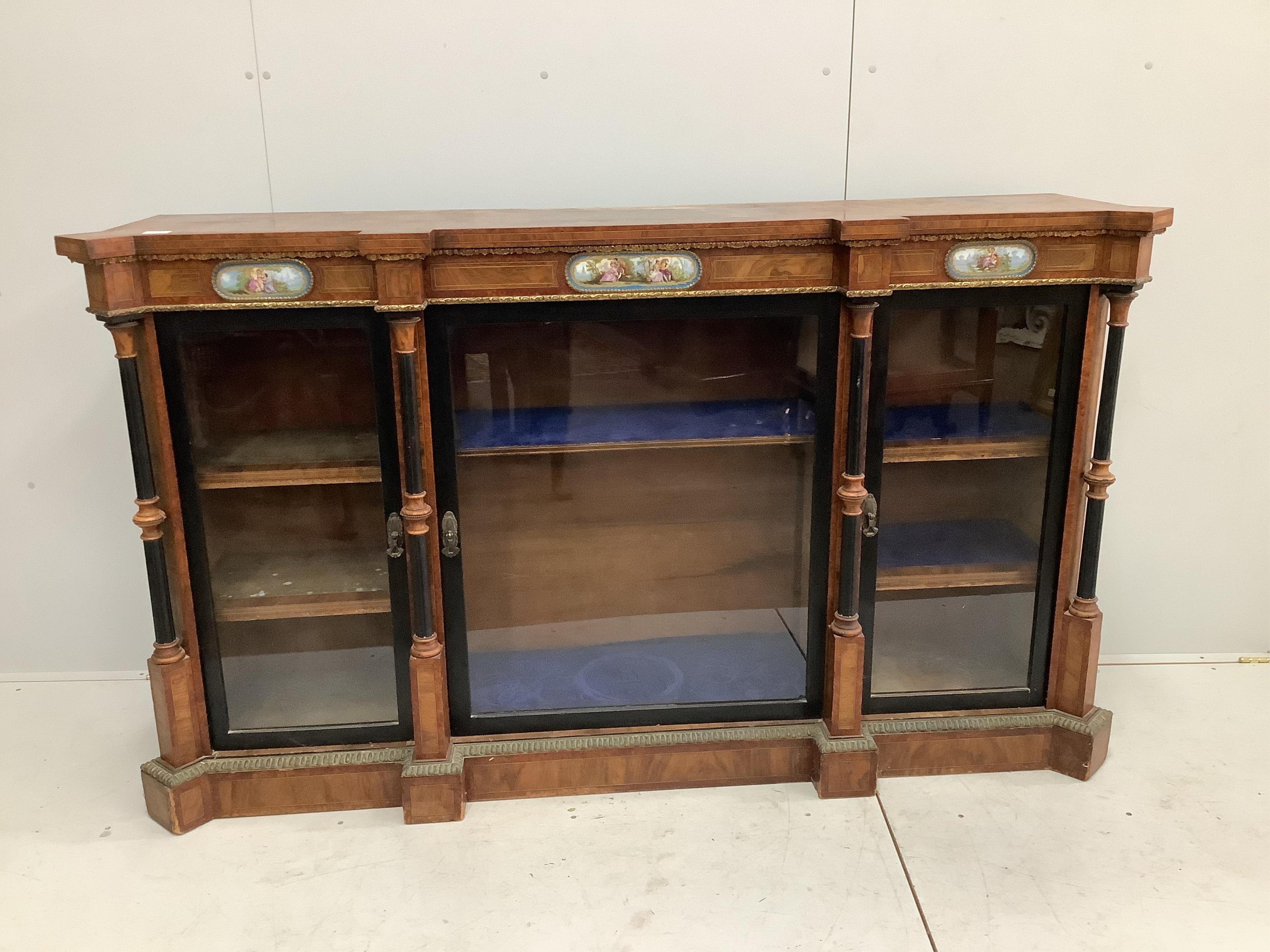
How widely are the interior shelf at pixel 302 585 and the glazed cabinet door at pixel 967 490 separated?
3.62 feet

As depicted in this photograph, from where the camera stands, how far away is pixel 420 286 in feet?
6.38

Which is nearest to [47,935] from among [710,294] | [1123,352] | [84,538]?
[84,538]

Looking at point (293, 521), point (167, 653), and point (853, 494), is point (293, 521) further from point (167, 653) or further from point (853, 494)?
point (853, 494)

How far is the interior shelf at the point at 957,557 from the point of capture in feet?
7.69

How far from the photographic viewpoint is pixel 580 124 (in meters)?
2.46

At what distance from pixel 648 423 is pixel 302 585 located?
2.80ft

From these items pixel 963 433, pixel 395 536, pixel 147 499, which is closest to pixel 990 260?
pixel 963 433

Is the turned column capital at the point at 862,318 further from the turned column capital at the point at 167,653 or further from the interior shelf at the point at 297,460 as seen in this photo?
the turned column capital at the point at 167,653

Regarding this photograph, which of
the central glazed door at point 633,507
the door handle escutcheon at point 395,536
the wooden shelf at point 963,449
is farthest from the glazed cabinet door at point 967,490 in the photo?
the door handle escutcheon at point 395,536

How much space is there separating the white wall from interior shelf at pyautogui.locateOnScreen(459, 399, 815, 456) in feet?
2.01

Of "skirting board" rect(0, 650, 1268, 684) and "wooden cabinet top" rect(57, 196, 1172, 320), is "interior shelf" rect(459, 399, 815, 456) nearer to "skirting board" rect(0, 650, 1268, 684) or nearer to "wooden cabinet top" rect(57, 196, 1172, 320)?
"wooden cabinet top" rect(57, 196, 1172, 320)

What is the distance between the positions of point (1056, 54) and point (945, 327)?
86 cm

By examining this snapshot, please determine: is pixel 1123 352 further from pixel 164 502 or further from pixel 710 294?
pixel 164 502

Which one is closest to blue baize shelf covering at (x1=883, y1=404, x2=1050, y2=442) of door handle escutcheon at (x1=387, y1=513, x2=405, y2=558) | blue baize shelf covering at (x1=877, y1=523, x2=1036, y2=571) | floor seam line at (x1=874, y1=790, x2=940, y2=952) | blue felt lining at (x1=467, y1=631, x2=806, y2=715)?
blue baize shelf covering at (x1=877, y1=523, x2=1036, y2=571)
